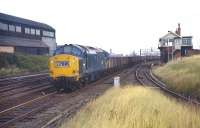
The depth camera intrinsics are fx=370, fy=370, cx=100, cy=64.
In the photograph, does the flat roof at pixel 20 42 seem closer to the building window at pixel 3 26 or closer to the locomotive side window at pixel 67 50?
the building window at pixel 3 26

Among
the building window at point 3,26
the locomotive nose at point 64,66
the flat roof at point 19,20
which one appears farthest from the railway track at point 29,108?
the flat roof at point 19,20

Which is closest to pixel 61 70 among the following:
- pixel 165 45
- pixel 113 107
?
pixel 113 107

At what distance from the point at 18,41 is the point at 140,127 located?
56.4 meters

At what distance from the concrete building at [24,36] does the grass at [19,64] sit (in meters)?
4.34

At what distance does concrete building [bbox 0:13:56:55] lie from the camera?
6130 cm

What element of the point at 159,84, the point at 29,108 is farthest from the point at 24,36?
the point at 29,108

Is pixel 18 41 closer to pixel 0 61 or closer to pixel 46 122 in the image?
pixel 0 61

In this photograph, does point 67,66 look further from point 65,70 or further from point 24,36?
point 24,36

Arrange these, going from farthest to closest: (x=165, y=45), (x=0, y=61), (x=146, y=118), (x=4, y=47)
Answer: (x=165, y=45) → (x=4, y=47) → (x=0, y=61) → (x=146, y=118)

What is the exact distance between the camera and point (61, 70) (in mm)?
24531

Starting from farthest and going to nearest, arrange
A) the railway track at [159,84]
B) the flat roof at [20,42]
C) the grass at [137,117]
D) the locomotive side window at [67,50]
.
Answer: the flat roof at [20,42] < the locomotive side window at [67,50] < the railway track at [159,84] < the grass at [137,117]

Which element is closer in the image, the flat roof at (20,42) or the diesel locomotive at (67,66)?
the diesel locomotive at (67,66)

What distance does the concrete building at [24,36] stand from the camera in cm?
6130

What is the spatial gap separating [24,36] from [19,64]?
18499mm
